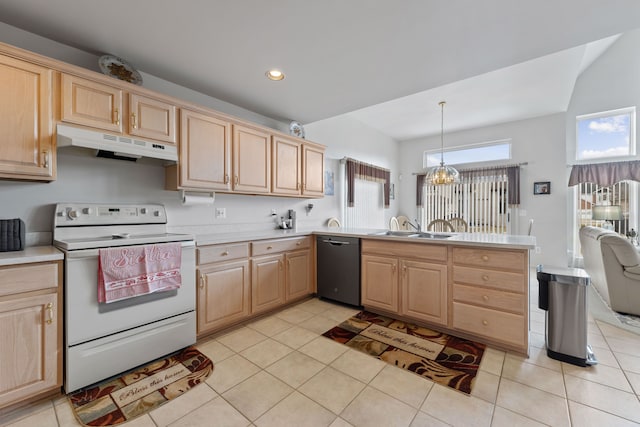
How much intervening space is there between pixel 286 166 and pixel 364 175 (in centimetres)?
233

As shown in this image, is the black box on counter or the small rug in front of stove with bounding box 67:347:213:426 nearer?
the small rug in front of stove with bounding box 67:347:213:426

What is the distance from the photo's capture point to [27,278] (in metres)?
1.47

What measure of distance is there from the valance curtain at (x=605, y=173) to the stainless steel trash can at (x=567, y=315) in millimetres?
4051

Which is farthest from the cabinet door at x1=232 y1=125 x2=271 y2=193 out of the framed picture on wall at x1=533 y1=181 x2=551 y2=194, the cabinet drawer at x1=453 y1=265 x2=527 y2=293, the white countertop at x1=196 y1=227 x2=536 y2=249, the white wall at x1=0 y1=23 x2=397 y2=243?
the framed picture on wall at x1=533 y1=181 x2=551 y2=194

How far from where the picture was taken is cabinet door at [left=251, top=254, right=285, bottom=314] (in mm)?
2678

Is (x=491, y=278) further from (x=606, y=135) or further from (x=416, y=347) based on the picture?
(x=606, y=135)

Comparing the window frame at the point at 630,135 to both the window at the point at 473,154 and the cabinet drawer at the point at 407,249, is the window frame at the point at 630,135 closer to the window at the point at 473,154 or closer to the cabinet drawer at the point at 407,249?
the window at the point at 473,154

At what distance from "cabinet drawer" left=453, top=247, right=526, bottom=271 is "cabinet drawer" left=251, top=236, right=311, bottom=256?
162 centimetres

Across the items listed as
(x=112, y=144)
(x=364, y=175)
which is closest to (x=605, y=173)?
(x=364, y=175)

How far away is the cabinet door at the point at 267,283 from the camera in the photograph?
2678 millimetres

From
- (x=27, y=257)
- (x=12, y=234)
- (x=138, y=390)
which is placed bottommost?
(x=138, y=390)

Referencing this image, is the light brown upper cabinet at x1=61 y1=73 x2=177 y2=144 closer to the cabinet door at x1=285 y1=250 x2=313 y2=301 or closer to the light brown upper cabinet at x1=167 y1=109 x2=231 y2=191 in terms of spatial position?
the light brown upper cabinet at x1=167 y1=109 x2=231 y2=191

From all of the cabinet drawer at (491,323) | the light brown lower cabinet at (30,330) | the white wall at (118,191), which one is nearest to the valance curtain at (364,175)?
the white wall at (118,191)

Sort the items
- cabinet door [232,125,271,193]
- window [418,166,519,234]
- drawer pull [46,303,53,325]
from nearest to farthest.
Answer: drawer pull [46,303,53,325] < cabinet door [232,125,271,193] < window [418,166,519,234]
